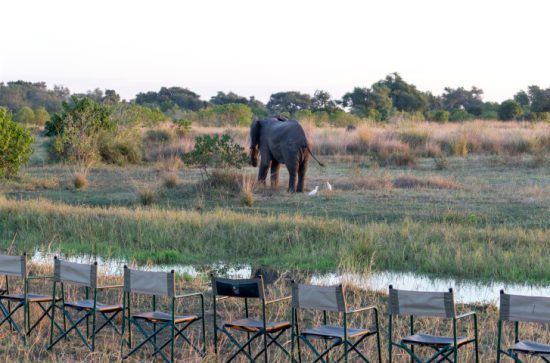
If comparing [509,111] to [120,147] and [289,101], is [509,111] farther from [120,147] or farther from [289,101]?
[120,147]

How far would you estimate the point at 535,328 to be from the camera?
9.52 meters

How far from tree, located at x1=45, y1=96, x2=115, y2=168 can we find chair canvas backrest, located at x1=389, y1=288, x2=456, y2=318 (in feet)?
58.8

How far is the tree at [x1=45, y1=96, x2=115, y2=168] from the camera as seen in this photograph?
25.5 m

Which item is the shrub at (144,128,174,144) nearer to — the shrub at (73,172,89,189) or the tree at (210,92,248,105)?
the shrub at (73,172,89,189)

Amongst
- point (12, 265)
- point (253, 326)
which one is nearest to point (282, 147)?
point (12, 265)

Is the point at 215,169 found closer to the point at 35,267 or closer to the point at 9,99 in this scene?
the point at 35,267

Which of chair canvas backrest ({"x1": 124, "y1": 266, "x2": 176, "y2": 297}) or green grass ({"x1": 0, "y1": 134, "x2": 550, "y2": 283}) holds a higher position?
chair canvas backrest ({"x1": 124, "y1": 266, "x2": 176, "y2": 297})

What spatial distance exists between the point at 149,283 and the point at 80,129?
1880 centimetres

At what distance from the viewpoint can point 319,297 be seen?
24.4ft

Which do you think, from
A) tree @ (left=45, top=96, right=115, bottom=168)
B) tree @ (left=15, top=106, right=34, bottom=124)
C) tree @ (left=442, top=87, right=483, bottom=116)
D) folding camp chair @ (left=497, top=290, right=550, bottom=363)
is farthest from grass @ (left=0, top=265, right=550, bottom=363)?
tree @ (left=442, top=87, right=483, bottom=116)

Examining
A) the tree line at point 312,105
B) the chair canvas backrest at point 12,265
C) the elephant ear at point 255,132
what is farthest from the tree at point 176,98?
the chair canvas backrest at point 12,265

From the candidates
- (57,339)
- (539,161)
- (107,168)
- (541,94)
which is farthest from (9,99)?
(57,339)

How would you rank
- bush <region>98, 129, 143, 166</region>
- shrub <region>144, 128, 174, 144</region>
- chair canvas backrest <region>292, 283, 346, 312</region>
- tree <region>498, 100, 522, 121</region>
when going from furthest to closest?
1. tree <region>498, 100, 522, 121</region>
2. shrub <region>144, 128, 174, 144</region>
3. bush <region>98, 129, 143, 166</region>
4. chair canvas backrest <region>292, 283, 346, 312</region>

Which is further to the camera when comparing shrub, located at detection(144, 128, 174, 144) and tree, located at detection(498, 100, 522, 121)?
tree, located at detection(498, 100, 522, 121)
